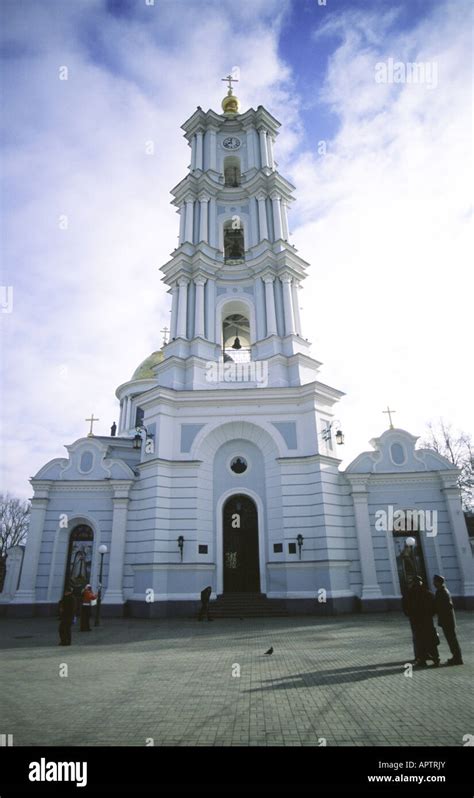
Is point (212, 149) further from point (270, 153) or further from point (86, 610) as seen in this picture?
point (86, 610)

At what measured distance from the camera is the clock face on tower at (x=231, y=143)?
30.5m

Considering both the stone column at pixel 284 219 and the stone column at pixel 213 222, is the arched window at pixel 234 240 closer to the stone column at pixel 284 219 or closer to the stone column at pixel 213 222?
the stone column at pixel 213 222

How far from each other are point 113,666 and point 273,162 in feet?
99.4

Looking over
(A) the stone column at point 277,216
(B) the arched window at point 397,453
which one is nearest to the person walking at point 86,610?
(B) the arched window at point 397,453

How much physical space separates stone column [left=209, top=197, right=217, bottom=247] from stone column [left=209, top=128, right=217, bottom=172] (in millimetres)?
3165

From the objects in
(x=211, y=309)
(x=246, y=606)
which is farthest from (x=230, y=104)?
(x=246, y=606)

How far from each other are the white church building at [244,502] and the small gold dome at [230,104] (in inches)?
664

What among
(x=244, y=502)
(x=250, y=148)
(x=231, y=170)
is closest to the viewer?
(x=244, y=502)

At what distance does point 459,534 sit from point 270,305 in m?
14.7

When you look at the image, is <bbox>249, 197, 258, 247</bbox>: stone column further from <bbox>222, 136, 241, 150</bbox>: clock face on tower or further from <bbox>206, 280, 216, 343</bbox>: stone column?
<bbox>222, 136, 241, 150</bbox>: clock face on tower

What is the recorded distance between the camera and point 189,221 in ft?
89.1

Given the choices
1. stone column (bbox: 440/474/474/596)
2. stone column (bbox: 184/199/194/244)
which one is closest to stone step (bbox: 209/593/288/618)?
stone column (bbox: 440/474/474/596)

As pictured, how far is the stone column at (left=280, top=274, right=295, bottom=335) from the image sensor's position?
23.6m

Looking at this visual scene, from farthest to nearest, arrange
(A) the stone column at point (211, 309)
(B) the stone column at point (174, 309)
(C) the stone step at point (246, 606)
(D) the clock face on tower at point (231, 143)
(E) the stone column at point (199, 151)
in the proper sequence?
(D) the clock face on tower at point (231, 143)
(E) the stone column at point (199, 151)
(B) the stone column at point (174, 309)
(A) the stone column at point (211, 309)
(C) the stone step at point (246, 606)
